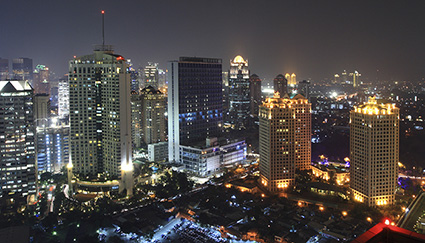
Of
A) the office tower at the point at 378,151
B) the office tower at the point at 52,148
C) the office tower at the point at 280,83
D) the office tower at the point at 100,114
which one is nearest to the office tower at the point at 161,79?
the office tower at the point at 280,83

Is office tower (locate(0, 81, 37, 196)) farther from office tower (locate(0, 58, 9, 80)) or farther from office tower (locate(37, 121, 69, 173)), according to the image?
office tower (locate(0, 58, 9, 80))

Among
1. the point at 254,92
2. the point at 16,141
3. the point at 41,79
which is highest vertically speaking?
the point at 41,79

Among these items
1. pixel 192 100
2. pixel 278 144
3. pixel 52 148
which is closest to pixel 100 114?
pixel 52 148

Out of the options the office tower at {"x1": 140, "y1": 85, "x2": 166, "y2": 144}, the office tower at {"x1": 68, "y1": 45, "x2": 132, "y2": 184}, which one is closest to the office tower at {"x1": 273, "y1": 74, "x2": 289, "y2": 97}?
the office tower at {"x1": 140, "y1": 85, "x2": 166, "y2": 144}

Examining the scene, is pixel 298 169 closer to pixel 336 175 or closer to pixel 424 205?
pixel 336 175

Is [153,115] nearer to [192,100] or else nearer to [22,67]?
[192,100]

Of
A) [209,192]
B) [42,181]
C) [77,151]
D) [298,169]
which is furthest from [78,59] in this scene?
[298,169]

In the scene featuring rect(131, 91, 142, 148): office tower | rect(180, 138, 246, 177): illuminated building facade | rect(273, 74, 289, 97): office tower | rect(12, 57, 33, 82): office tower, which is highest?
rect(12, 57, 33, 82): office tower
